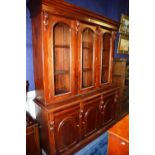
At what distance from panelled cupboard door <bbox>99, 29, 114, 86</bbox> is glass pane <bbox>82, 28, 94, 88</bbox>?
178 mm

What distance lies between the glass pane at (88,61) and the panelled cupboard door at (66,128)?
1.49 feet

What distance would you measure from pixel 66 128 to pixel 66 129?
0.05ft

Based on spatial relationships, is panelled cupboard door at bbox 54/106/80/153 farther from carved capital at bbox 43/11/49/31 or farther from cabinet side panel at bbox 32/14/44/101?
carved capital at bbox 43/11/49/31

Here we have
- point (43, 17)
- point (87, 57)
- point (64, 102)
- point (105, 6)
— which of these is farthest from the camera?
point (105, 6)

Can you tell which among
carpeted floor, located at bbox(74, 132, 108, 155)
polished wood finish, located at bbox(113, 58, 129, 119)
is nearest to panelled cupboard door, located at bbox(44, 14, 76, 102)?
carpeted floor, located at bbox(74, 132, 108, 155)

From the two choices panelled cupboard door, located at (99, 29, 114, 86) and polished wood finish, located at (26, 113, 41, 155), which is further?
panelled cupboard door, located at (99, 29, 114, 86)

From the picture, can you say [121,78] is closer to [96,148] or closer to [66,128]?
[96,148]

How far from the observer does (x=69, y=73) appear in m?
1.65

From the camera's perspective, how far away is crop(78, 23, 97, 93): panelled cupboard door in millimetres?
1772

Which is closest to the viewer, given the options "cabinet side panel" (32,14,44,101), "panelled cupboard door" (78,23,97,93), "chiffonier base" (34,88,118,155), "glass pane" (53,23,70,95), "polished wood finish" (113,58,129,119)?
"cabinet side panel" (32,14,44,101)
